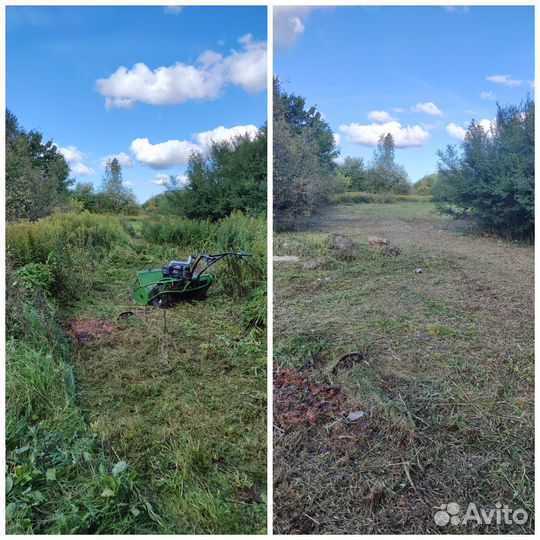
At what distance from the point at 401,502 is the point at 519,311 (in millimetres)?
937

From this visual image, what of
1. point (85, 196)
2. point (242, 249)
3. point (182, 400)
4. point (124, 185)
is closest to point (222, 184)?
point (242, 249)

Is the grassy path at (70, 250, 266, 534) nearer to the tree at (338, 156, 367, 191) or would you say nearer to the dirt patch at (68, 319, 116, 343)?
the dirt patch at (68, 319, 116, 343)

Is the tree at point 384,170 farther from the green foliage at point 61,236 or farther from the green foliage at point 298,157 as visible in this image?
the green foliage at point 61,236

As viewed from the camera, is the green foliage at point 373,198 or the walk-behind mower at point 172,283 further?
the walk-behind mower at point 172,283

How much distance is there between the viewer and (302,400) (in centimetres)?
163

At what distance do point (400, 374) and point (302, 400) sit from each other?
425 mm

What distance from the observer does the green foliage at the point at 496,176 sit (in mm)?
1685

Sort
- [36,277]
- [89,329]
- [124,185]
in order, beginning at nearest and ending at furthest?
[124,185]
[36,277]
[89,329]

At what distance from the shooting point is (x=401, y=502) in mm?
1361

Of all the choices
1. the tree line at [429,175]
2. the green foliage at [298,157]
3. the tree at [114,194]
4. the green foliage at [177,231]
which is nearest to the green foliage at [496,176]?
the tree line at [429,175]

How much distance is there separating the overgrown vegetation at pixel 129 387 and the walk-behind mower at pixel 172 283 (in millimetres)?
72

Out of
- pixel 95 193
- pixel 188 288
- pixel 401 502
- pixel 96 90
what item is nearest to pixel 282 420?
pixel 401 502

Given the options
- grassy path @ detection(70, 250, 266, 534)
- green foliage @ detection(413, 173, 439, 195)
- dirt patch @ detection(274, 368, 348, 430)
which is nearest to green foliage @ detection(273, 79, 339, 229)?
green foliage @ detection(413, 173, 439, 195)

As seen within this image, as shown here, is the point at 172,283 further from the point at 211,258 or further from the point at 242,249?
the point at 242,249
